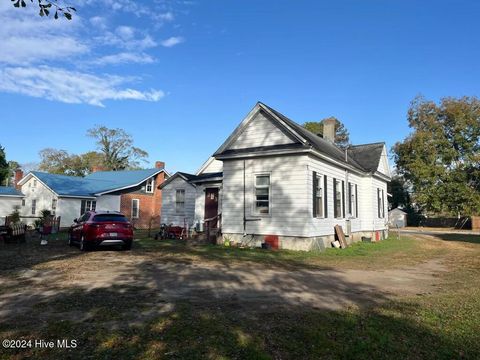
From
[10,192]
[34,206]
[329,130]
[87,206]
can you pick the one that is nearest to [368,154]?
[329,130]

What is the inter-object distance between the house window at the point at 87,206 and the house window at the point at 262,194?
23.1 metres

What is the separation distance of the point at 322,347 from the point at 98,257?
35.4ft

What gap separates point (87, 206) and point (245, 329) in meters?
33.3

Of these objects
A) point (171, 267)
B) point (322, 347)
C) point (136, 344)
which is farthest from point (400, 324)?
point (171, 267)

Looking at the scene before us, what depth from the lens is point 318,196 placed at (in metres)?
17.8

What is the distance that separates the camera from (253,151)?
17.8 metres

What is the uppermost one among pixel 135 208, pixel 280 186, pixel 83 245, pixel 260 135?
pixel 260 135

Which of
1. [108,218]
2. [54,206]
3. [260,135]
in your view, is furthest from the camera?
[54,206]

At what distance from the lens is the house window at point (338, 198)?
65.1 feet

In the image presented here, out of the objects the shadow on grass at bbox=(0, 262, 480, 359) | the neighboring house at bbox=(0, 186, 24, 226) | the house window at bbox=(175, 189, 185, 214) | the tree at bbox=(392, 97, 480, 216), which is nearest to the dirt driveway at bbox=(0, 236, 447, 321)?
the shadow on grass at bbox=(0, 262, 480, 359)

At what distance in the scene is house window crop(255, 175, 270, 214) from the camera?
17.5 m

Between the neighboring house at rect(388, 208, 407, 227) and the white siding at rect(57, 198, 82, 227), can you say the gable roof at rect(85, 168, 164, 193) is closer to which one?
the white siding at rect(57, 198, 82, 227)

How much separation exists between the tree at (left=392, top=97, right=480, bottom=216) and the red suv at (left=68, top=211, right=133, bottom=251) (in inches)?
1812

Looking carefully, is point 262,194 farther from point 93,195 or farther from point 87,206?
point 87,206
